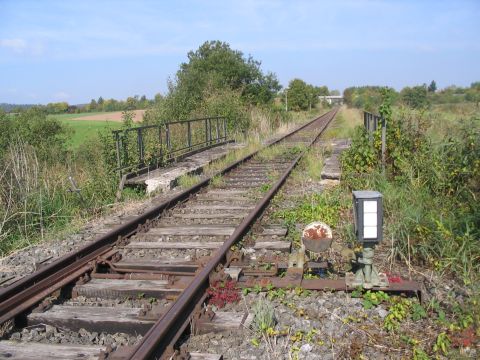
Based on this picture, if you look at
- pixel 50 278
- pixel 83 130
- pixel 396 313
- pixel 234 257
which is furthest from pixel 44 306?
pixel 83 130

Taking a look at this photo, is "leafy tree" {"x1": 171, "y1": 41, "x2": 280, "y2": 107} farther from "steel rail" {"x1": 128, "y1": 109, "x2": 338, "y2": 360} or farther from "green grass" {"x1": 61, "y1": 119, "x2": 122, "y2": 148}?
"steel rail" {"x1": 128, "y1": 109, "x2": 338, "y2": 360}

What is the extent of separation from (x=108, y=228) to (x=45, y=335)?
10.1 feet

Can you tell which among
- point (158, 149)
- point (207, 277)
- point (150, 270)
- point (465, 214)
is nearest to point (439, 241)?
point (465, 214)

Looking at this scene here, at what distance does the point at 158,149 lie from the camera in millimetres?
11688

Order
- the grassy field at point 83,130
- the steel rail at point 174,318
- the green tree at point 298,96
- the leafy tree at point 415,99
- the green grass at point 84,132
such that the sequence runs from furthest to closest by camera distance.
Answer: the green tree at point 298,96 < the grassy field at point 83,130 < the green grass at point 84,132 < the leafy tree at point 415,99 < the steel rail at point 174,318

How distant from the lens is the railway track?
127 inches

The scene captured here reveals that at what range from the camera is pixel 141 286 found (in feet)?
13.8

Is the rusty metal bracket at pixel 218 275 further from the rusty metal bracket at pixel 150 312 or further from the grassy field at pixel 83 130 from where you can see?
the grassy field at pixel 83 130

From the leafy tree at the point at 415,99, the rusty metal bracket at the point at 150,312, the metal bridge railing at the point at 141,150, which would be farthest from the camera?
the leafy tree at the point at 415,99

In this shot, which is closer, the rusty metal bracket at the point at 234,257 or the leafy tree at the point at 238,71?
the rusty metal bracket at the point at 234,257

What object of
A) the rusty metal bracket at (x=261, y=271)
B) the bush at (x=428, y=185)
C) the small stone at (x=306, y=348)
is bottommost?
the small stone at (x=306, y=348)

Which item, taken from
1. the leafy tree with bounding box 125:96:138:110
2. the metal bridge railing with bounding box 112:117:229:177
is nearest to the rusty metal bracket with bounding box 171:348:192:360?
the metal bridge railing with bounding box 112:117:229:177

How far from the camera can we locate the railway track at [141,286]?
3.22 m

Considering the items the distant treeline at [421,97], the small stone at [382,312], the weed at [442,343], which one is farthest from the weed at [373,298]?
the distant treeline at [421,97]
